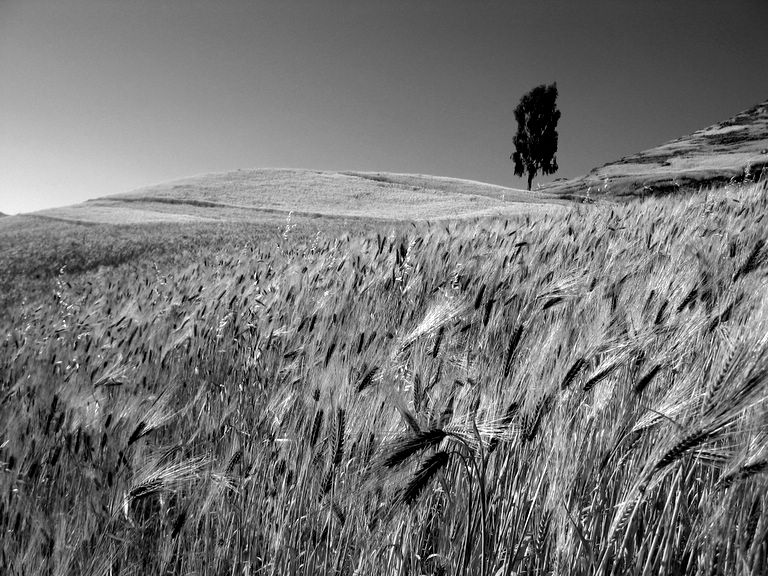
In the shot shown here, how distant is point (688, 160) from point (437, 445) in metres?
72.1

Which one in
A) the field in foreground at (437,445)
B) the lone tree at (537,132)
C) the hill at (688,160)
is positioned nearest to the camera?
the field in foreground at (437,445)

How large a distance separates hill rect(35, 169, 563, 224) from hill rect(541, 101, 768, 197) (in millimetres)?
11321

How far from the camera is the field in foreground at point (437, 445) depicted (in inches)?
29.8

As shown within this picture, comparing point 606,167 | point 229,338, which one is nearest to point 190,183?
point 229,338

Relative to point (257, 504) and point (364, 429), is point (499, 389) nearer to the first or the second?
point (364, 429)

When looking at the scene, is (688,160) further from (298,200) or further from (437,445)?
(437,445)

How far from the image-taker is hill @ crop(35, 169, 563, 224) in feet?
98.8

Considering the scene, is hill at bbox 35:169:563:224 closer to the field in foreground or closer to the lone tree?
the lone tree

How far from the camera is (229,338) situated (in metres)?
2.31

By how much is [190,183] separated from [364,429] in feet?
165

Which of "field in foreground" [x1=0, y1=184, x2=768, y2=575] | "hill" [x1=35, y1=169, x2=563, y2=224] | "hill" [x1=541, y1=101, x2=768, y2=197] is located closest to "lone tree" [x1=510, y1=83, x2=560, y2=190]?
"hill" [x1=541, y1=101, x2=768, y2=197]

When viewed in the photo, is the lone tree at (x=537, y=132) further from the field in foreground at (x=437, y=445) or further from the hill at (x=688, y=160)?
the field in foreground at (x=437, y=445)

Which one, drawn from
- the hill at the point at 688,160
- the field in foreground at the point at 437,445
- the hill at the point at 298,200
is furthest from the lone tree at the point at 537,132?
the field in foreground at the point at 437,445

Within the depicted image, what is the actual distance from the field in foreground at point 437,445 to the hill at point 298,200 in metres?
24.3
